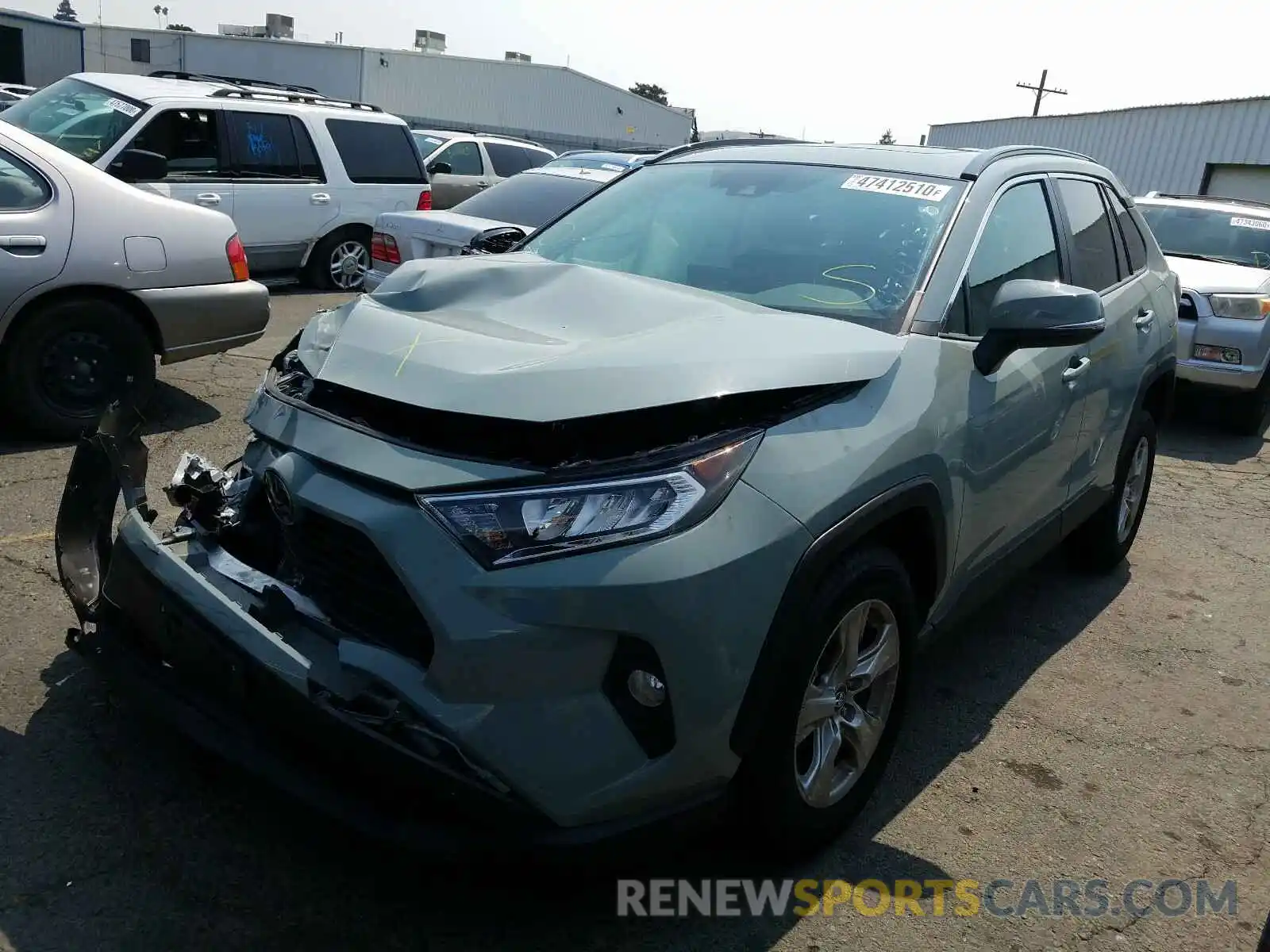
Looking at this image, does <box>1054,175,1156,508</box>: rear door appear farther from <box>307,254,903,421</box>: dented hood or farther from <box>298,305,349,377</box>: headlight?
<box>298,305,349,377</box>: headlight

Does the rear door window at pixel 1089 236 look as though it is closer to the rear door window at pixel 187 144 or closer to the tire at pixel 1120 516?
the tire at pixel 1120 516

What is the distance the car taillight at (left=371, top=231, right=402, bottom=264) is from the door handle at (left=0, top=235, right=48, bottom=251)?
238 cm

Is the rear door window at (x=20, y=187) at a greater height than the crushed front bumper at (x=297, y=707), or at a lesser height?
Result: greater

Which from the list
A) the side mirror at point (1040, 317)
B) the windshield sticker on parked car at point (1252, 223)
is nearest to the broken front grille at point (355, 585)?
the side mirror at point (1040, 317)

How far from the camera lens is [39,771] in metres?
2.73

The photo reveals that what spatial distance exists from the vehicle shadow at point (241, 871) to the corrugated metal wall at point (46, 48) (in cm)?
3894

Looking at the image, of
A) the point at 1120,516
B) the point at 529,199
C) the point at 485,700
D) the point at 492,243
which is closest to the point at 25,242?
the point at 492,243

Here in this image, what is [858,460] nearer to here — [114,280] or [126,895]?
[126,895]

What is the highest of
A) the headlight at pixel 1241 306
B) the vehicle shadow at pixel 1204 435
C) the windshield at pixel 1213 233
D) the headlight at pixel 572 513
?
the windshield at pixel 1213 233

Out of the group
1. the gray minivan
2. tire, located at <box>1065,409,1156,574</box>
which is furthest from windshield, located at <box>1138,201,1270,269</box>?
the gray minivan

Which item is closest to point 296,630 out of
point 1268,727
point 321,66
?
point 1268,727

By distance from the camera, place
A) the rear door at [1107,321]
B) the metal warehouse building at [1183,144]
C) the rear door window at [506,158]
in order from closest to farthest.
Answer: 1. the rear door at [1107,321]
2. the rear door window at [506,158]
3. the metal warehouse building at [1183,144]

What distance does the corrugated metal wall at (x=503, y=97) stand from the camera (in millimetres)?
45219

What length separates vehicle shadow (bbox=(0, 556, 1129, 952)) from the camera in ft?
7.38
